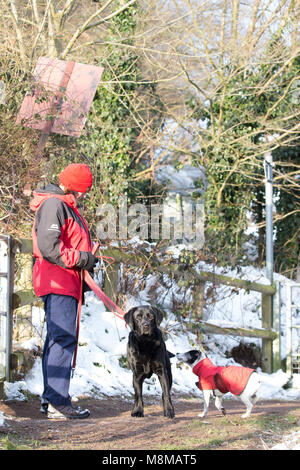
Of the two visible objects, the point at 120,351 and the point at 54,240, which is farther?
the point at 120,351

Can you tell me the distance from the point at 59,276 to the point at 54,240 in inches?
11.8

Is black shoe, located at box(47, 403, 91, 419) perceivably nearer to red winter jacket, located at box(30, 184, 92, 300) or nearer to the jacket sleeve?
red winter jacket, located at box(30, 184, 92, 300)

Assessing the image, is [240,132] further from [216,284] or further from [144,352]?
[144,352]

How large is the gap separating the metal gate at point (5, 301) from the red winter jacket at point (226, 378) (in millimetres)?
1580

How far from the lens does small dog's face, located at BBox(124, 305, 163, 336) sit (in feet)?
14.5

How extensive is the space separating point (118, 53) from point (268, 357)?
5.53m

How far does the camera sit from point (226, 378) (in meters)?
4.56

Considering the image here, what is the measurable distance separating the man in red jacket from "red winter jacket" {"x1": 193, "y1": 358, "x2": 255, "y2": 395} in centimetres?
102

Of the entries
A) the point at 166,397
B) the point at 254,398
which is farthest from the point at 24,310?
the point at 254,398

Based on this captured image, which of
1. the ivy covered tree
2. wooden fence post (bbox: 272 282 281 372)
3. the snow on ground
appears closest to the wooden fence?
wooden fence post (bbox: 272 282 281 372)

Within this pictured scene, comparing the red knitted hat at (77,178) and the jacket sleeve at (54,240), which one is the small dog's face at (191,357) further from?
the red knitted hat at (77,178)

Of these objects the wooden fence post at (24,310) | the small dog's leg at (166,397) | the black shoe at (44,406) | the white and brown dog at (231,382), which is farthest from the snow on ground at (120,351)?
the white and brown dog at (231,382)

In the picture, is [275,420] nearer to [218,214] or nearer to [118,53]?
[218,214]

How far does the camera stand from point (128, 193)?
9461 mm
